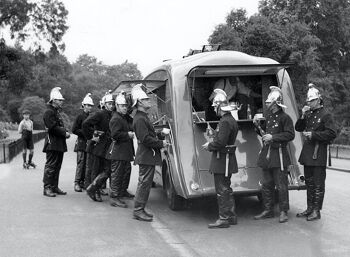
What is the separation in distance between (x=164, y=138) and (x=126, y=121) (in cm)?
79

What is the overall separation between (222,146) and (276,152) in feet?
3.34

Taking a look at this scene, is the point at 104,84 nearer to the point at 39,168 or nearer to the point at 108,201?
the point at 39,168

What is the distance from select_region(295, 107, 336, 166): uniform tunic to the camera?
8047 millimetres

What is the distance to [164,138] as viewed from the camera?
914 centimetres

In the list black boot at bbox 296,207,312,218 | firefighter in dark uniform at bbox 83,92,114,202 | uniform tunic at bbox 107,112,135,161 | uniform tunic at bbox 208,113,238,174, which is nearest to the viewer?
uniform tunic at bbox 208,113,238,174

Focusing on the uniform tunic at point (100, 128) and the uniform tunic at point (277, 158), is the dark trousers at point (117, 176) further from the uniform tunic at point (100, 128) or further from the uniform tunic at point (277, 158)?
the uniform tunic at point (277, 158)

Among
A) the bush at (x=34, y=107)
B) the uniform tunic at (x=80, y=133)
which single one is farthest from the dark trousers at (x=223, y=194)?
the bush at (x=34, y=107)

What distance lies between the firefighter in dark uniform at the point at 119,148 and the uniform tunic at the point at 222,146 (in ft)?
6.14

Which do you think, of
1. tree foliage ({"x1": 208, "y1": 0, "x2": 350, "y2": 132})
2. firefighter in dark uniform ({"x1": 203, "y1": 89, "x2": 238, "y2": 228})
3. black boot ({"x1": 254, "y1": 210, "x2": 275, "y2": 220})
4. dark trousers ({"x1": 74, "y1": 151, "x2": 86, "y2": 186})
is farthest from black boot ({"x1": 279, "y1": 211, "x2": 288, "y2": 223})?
tree foliage ({"x1": 208, "y1": 0, "x2": 350, "y2": 132})

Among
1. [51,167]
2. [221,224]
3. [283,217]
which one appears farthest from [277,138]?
[51,167]

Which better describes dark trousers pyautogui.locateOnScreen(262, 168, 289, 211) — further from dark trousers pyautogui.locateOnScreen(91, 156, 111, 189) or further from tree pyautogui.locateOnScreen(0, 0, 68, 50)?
tree pyautogui.locateOnScreen(0, 0, 68, 50)

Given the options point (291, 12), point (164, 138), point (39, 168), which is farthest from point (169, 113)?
point (291, 12)

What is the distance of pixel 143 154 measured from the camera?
825 centimetres

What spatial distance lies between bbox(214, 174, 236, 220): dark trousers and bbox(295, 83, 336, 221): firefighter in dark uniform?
144cm
